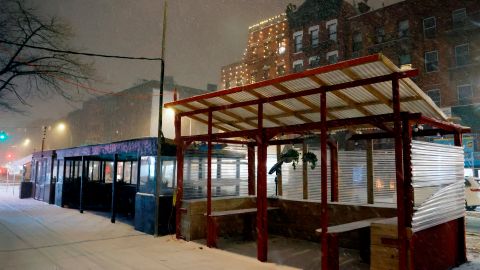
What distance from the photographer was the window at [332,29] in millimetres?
33500

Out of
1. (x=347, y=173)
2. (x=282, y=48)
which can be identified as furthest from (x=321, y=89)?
(x=282, y=48)

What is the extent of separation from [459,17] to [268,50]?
2237 centimetres

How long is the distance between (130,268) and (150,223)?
4037 mm

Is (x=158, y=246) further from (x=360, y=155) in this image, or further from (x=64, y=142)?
(x=64, y=142)

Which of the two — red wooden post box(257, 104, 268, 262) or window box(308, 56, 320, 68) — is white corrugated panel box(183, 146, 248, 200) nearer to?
red wooden post box(257, 104, 268, 262)

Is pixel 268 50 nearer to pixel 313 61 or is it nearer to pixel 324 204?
pixel 313 61

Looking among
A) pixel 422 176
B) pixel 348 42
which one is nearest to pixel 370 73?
pixel 422 176

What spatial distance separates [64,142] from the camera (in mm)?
73500

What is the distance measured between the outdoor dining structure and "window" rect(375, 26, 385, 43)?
2356 centimetres

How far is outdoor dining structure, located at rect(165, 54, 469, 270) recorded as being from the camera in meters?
6.25

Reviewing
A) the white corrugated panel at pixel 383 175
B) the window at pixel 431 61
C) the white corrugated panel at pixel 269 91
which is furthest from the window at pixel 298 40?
the white corrugated panel at pixel 269 91

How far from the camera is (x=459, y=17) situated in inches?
1054

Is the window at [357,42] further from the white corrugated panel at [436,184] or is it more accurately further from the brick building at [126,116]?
the white corrugated panel at [436,184]

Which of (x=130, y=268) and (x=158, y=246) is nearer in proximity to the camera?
(x=130, y=268)
